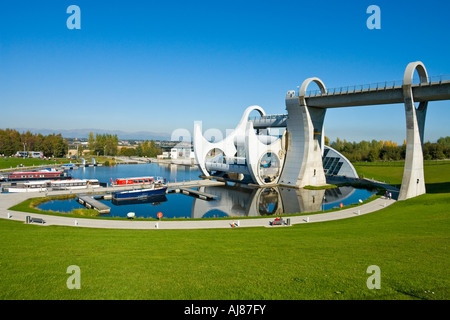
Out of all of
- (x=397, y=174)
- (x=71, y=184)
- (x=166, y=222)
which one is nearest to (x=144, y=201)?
(x=71, y=184)

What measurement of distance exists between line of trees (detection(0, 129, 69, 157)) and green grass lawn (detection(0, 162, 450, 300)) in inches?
3572

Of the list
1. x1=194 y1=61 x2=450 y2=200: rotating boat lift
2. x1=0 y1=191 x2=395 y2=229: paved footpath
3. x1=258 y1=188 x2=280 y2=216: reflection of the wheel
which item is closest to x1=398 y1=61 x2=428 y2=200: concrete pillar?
x1=194 y1=61 x2=450 y2=200: rotating boat lift

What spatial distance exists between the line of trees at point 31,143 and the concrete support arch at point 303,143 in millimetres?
79806

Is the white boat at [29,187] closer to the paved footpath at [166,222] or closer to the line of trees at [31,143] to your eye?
the paved footpath at [166,222]

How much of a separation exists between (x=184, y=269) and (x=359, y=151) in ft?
301

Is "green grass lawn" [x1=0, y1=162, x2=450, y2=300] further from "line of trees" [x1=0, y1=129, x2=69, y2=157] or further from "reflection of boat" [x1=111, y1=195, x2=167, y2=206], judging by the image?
"line of trees" [x1=0, y1=129, x2=69, y2=157]

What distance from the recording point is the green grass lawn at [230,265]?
24.7 feet

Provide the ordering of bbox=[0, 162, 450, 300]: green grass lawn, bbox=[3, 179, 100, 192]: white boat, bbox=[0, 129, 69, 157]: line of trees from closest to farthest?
bbox=[0, 162, 450, 300]: green grass lawn → bbox=[3, 179, 100, 192]: white boat → bbox=[0, 129, 69, 157]: line of trees

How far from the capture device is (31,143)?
101000 millimetres

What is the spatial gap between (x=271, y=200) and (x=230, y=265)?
89.3 ft

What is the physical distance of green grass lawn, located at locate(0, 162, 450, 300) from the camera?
7539mm

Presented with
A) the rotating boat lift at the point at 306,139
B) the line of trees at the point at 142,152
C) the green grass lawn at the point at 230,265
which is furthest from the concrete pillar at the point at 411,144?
the line of trees at the point at 142,152

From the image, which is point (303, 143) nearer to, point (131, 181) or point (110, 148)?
point (131, 181)

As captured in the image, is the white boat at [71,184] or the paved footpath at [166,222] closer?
the paved footpath at [166,222]
